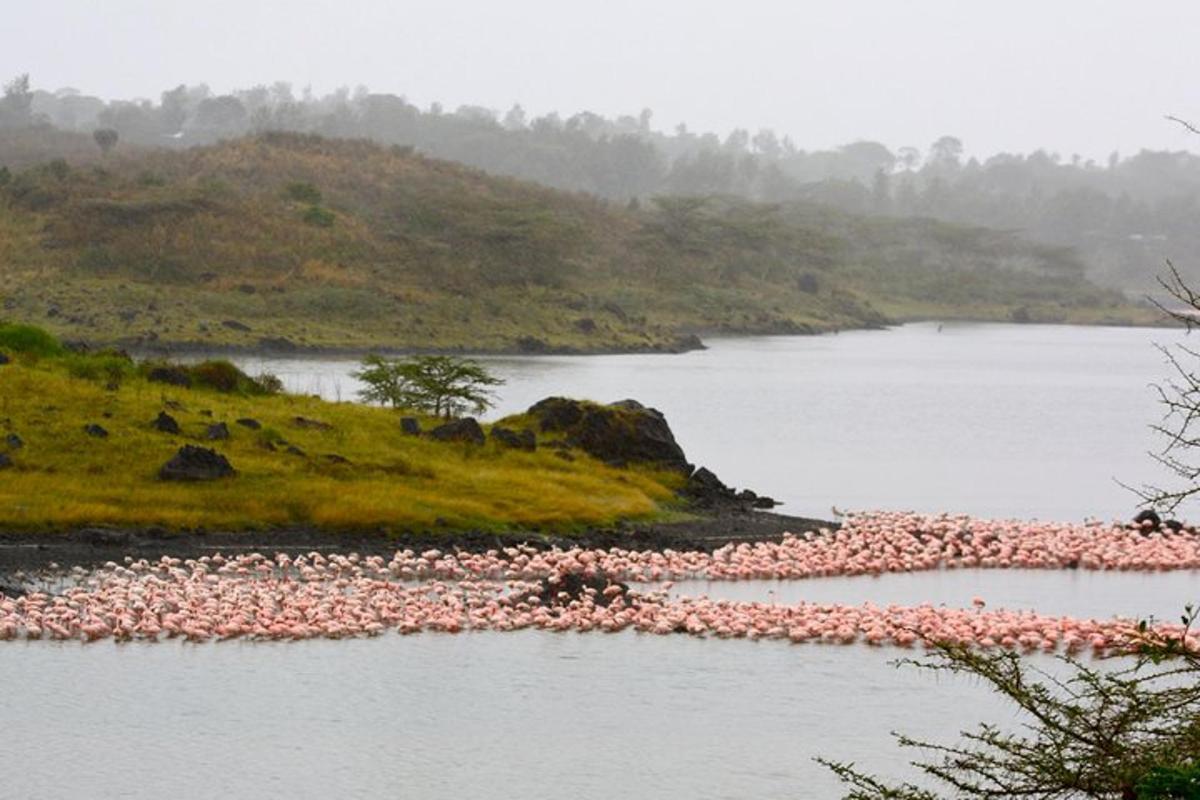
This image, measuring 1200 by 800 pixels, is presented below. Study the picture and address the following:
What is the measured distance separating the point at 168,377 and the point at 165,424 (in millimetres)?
5447

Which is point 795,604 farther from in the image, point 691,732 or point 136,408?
point 136,408

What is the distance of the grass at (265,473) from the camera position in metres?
33.6

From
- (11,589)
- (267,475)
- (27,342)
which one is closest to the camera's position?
(11,589)

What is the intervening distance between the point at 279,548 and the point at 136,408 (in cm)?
711

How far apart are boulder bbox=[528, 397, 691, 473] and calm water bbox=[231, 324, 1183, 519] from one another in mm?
3434

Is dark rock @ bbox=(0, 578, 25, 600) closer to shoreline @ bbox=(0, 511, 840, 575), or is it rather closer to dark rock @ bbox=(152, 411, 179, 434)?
shoreline @ bbox=(0, 511, 840, 575)

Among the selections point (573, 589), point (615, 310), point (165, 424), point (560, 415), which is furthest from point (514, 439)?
point (615, 310)

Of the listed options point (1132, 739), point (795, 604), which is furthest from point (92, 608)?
point (1132, 739)

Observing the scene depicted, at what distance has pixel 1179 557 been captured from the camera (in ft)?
117

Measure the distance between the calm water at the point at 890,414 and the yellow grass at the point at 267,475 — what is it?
5.58 meters

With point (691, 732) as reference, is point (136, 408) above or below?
above

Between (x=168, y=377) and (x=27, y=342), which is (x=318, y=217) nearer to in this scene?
(x=27, y=342)

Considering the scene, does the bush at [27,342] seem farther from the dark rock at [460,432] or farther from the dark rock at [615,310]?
the dark rock at [615,310]

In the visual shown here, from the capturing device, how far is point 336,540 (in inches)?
1313
